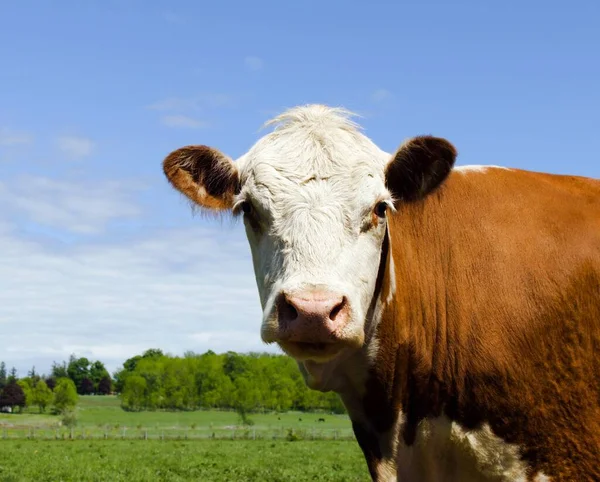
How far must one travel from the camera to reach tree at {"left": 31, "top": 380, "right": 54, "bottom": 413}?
455 ft

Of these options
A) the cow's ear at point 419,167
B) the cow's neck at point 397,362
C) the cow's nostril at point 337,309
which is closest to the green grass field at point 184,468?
the cow's neck at point 397,362

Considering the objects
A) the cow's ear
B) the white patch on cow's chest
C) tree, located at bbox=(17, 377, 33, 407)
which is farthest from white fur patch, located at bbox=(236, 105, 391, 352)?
tree, located at bbox=(17, 377, 33, 407)

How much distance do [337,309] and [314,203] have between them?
0.70 metres

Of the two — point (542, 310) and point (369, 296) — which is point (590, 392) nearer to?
point (542, 310)

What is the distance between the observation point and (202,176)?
17.3ft

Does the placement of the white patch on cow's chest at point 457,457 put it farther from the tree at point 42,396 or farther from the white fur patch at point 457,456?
the tree at point 42,396

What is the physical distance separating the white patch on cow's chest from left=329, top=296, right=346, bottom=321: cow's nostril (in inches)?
51.1

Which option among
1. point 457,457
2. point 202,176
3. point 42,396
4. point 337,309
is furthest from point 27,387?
point 337,309

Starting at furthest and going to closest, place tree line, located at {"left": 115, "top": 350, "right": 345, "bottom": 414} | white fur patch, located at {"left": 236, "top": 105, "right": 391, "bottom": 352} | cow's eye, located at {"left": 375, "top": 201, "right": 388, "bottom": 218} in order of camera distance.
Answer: tree line, located at {"left": 115, "top": 350, "right": 345, "bottom": 414}
cow's eye, located at {"left": 375, "top": 201, "right": 388, "bottom": 218}
white fur patch, located at {"left": 236, "top": 105, "right": 391, "bottom": 352}

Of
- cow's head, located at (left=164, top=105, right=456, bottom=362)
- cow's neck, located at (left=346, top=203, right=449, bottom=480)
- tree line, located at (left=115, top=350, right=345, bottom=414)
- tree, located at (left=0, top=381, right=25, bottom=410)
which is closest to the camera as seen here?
cow's head, located at (left=164, top=105, right=456, bottom=362)

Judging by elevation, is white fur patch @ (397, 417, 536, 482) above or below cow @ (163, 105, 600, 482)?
below

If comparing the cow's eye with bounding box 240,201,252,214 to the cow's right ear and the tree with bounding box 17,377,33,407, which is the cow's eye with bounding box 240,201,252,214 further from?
the tree with bounding box 17,377,33,407

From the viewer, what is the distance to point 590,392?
4.84 metres

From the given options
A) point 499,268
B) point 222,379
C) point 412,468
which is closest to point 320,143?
point 499,268
